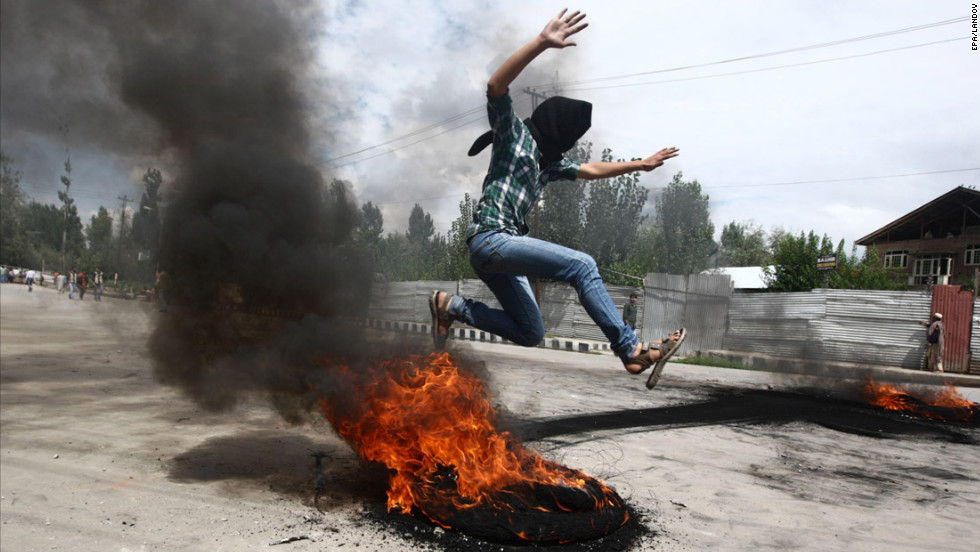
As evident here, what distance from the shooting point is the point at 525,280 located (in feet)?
13.2

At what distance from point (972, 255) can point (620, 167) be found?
37.4 metres

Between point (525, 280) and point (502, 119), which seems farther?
point (525, 280)

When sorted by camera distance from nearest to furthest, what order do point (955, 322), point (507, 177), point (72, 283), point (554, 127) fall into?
point (507, 177) < point (554, 127) < point (955, 322) < point (72, 283)

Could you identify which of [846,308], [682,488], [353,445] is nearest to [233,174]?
[353,445]

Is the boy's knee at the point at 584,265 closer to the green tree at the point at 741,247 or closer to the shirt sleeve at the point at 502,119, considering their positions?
the shirt sleeve at the point at 502,119

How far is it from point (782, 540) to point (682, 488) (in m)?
0.99

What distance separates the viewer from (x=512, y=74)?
312cm

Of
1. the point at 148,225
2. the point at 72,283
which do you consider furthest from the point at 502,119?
the point at 72,283

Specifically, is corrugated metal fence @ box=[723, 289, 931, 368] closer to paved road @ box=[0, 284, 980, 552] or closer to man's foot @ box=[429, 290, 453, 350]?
paved road @ box=[0, 284, 980, 552]

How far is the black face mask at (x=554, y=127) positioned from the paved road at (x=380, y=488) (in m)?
2.01

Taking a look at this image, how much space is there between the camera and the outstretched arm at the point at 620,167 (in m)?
3.91

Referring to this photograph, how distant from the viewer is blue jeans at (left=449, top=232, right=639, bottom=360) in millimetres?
3441

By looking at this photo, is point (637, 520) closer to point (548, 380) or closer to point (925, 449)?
point (925, 449)

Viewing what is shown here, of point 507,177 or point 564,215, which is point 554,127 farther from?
point 564,215
